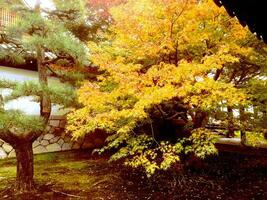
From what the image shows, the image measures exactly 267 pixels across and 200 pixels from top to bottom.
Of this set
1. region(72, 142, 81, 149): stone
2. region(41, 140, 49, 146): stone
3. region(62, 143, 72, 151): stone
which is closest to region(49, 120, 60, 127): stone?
region(41, 140, 49, 146): stone

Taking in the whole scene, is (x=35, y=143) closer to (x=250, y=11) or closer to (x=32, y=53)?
(x=32, y=53)

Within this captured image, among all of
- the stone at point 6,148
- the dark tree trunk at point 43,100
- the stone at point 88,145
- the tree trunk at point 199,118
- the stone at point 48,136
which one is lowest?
the stone at point 88,145

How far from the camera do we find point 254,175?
10.8 meters

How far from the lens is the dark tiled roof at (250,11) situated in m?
2.35

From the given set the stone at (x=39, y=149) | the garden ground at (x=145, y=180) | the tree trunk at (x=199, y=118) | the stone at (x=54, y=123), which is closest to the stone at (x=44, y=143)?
the stone at (x=39, y=149)

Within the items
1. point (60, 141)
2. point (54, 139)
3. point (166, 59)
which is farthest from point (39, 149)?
point (166, 59)

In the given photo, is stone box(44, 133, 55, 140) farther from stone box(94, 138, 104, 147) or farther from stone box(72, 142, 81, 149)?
stone box(94, 138, 104, 147)

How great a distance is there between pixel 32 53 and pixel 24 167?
3500mm

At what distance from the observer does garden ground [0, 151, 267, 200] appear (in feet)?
29.6

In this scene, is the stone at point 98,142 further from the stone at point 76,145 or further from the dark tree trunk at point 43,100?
the dark tree trunk at point 43,100

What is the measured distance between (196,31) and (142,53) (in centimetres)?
156

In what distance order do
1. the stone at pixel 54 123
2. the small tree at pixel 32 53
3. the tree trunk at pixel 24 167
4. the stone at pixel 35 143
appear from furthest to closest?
the stone at pixel 54 123
the stone at pixel 35 143
the tree trunk at pixel 24 167
the small tree at pixel 32 53

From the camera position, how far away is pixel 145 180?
10703mm

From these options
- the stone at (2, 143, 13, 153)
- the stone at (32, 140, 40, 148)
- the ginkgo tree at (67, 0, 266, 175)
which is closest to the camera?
the ginkgo tree at (67, 0, 266, 175)
